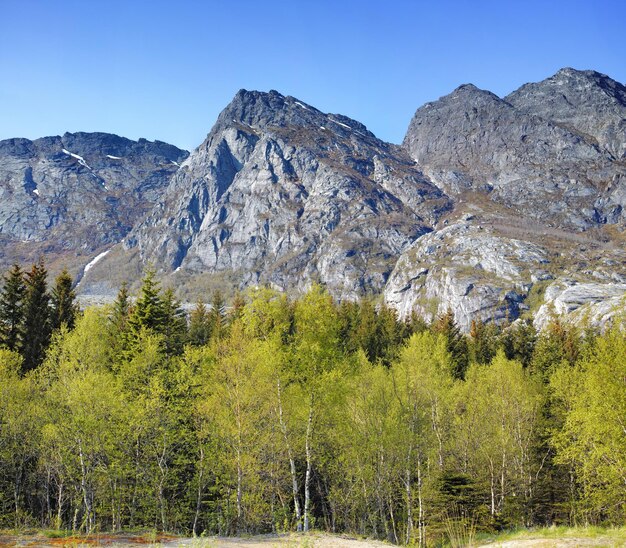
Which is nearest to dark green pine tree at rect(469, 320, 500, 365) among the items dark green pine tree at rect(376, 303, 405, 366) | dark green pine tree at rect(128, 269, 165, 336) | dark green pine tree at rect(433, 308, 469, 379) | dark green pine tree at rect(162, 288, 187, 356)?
dark green pine tree at rect(433, 308, 469, 379)

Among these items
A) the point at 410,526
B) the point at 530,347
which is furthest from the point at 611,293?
the point at 410,526

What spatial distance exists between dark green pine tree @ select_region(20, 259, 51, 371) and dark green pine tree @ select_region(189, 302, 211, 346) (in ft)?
71.4

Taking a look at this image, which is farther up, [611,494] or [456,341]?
[456,341]

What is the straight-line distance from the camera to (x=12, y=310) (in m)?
49.5

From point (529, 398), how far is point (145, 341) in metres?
36.5

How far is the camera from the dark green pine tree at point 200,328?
7286 centimetres

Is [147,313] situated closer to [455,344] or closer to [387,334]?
[387,334]

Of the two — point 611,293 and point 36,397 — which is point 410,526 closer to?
point 36,397

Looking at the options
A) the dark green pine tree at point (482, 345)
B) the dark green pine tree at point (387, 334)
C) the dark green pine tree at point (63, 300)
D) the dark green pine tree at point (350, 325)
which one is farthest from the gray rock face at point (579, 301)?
the dark green pine tree at point (63, 300)

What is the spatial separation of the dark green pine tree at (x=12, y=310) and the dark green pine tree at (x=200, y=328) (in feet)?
78.1

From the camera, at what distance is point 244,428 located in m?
31.0

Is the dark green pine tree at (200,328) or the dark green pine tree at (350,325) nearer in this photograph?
the dark green pine tree at (350,325)

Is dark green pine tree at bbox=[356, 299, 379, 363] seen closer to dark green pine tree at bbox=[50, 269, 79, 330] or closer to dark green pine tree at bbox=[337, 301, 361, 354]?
dark green pine tree at bbox=[337, 301, 361, 354]

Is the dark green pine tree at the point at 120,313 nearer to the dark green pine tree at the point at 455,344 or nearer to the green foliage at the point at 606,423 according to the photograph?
the green foliage at the point at 606,423
